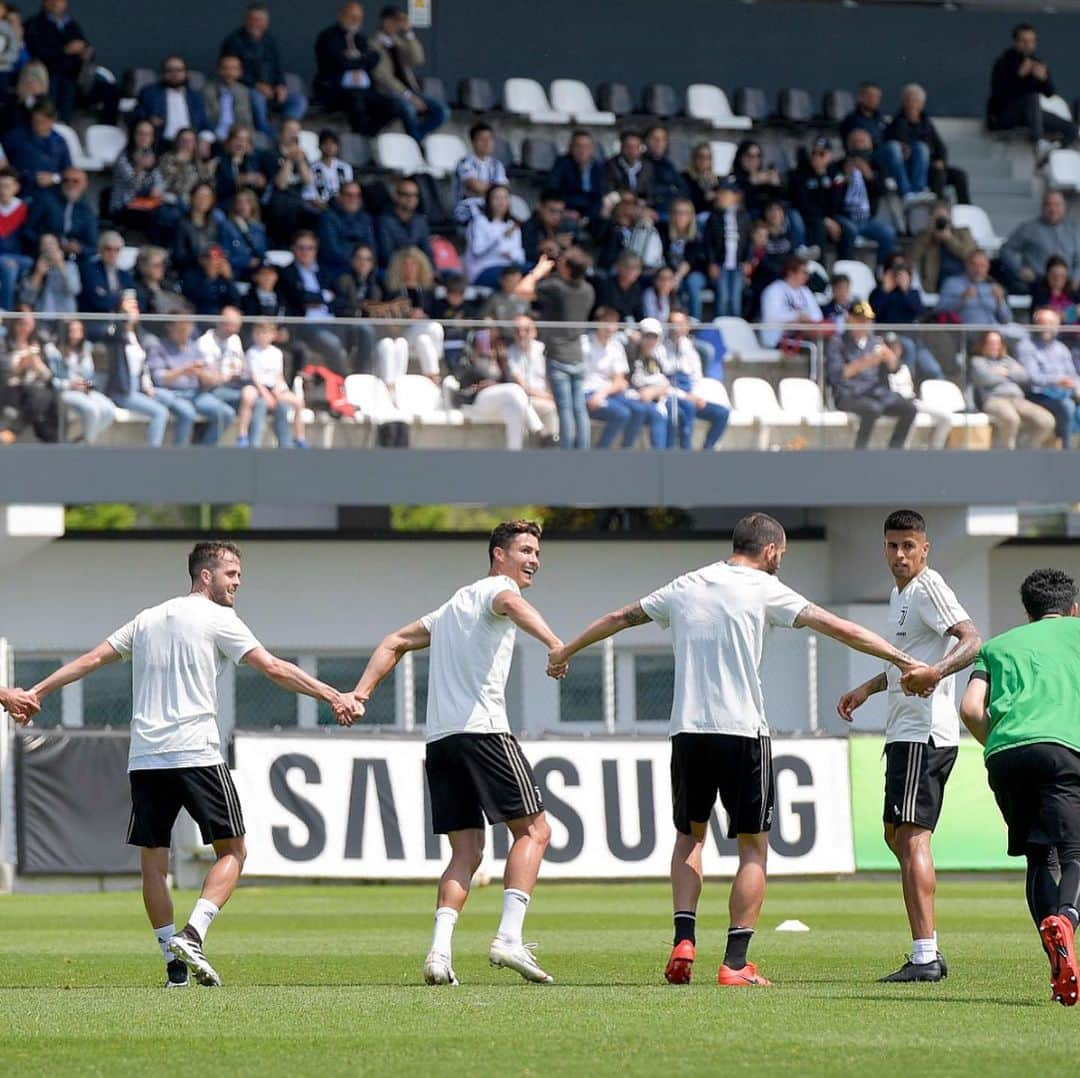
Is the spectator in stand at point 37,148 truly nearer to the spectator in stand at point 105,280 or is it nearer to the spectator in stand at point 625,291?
the spectator in stand at point 105,280

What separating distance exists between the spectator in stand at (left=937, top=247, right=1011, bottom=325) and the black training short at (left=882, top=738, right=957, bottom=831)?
16.2 metres

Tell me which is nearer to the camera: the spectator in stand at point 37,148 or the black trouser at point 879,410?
→ the black trouser at point 879,410

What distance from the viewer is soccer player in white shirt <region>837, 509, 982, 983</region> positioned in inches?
419

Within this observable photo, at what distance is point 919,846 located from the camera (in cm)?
1073

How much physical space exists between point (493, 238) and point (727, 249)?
9.03 feet

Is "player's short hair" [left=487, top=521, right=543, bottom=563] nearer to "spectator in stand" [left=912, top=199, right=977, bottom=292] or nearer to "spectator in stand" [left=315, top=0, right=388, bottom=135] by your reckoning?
"spectator in stand" [left=912, top=199, right=977, bottom=292]

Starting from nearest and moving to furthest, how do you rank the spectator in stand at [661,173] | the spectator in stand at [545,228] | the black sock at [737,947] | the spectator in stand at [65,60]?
1. the black sock at [737,947]
2. the spectator in stand at [545,228]
3. the spectator in stand at [65,60]
4. the spectator in stand at [661,173]

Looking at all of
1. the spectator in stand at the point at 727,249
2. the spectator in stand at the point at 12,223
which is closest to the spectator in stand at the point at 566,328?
the spectator in stand at the point at 727,249

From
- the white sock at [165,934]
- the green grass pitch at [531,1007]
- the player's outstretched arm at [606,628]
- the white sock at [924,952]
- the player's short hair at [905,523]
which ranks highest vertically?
the player's short hair at [905,523]

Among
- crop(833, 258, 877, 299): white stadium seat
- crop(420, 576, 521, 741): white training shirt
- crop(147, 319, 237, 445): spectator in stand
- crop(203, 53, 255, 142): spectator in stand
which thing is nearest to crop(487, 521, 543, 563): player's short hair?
crop(420, 576, 521, 741): white training shirt

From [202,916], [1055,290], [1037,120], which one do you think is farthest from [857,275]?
[202,916]

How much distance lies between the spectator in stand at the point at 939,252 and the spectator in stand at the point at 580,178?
393cm

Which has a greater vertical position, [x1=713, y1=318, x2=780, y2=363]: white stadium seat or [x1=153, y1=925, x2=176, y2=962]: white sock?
[x1=713, y1=318, x2=780, y2=363]: white stadium seat

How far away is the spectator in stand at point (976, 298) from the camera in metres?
26.5
